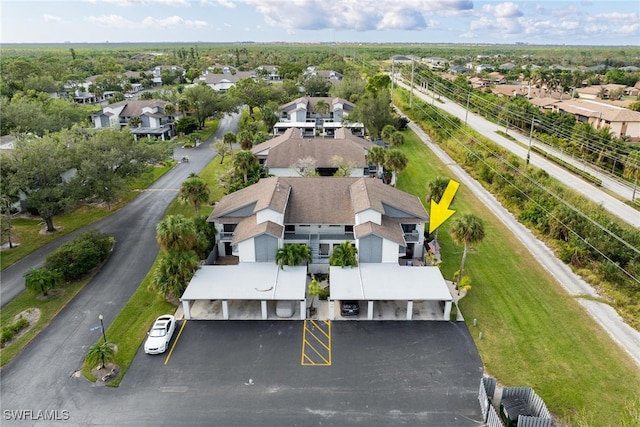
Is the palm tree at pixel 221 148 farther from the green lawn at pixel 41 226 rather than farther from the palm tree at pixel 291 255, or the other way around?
the palm tree at pixel 291 255

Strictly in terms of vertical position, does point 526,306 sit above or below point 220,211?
below

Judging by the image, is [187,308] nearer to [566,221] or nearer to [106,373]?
[106,373]

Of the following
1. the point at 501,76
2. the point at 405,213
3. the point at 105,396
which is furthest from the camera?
the point at 501,76

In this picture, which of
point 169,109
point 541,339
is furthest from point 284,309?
point 169,109

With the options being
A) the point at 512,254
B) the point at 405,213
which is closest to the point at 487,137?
the point at 512,254

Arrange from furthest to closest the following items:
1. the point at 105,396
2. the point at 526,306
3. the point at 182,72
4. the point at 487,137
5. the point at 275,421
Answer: the point at 182,72
the point at 487,137
the point at 526,306
the point at 105,396
the point at 275,421

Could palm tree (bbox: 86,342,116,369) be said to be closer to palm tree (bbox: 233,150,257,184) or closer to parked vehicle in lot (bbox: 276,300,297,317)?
parked vehicle in lot (bbox: 276,300,297,317)

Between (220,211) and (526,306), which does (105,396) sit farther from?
(526,306)
